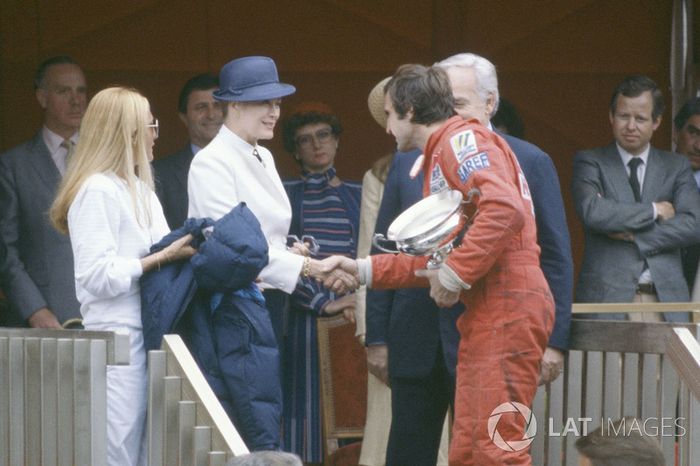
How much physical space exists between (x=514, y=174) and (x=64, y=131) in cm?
242

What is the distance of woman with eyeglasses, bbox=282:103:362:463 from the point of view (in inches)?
251

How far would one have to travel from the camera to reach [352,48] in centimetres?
775

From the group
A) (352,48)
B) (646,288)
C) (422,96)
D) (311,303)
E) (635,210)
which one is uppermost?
(352,48)

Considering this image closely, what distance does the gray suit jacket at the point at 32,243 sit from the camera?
577cm

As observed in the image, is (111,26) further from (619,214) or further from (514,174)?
(514,174)

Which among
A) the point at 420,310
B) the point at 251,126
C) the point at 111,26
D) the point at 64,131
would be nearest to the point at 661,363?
the point at 420,310

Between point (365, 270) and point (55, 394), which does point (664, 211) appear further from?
point (55, 394)

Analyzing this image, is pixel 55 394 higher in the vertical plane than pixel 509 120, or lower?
lower

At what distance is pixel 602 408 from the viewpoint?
5090 mm

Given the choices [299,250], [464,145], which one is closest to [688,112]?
[299,250]

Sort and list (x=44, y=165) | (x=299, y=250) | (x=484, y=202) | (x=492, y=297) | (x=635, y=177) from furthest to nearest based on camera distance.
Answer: (x=635, y=177) → (x=44, y=165) → (x=299, y=250) → (x=492, y=297) → (x=484, y=202)

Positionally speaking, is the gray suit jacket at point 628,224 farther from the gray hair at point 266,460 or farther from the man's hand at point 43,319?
the gray hair at point 266,460

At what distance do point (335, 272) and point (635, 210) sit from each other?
1727 millimetres

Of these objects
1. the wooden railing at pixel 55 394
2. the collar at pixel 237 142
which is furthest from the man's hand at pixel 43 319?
the collar at pixel 237 142
